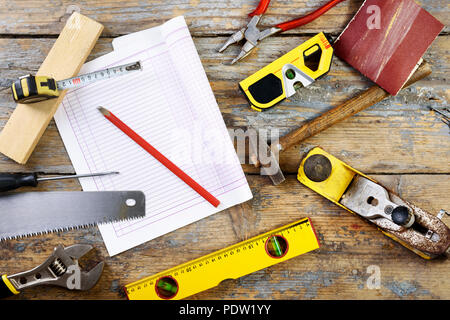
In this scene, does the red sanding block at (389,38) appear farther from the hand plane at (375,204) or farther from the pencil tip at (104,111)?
the pencil tip at (104,111)

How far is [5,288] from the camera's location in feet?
3.51

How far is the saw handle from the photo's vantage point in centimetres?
107

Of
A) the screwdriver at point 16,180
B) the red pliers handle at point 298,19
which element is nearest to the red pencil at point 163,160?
the screwdriver at point 16,180

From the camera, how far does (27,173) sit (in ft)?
3.63

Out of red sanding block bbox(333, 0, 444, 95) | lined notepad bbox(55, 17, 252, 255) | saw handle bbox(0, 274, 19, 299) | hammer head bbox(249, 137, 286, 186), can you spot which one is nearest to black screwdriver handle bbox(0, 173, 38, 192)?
lined notepad bbox(55, 17, 252, 255)

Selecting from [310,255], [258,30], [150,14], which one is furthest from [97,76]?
[310,255]

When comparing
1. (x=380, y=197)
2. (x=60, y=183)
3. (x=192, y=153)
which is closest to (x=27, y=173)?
(x=60, y=183)

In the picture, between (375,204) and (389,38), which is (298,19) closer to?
(389,38)

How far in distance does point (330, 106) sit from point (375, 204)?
316 millimetres

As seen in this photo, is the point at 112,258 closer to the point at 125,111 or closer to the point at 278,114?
the point at 125,111

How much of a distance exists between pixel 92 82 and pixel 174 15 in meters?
0.31

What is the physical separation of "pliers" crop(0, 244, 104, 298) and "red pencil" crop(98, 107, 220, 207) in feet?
1.10

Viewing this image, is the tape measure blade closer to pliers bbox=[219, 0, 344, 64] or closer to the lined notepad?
the lined notepad

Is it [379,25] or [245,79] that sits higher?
[379,25]
